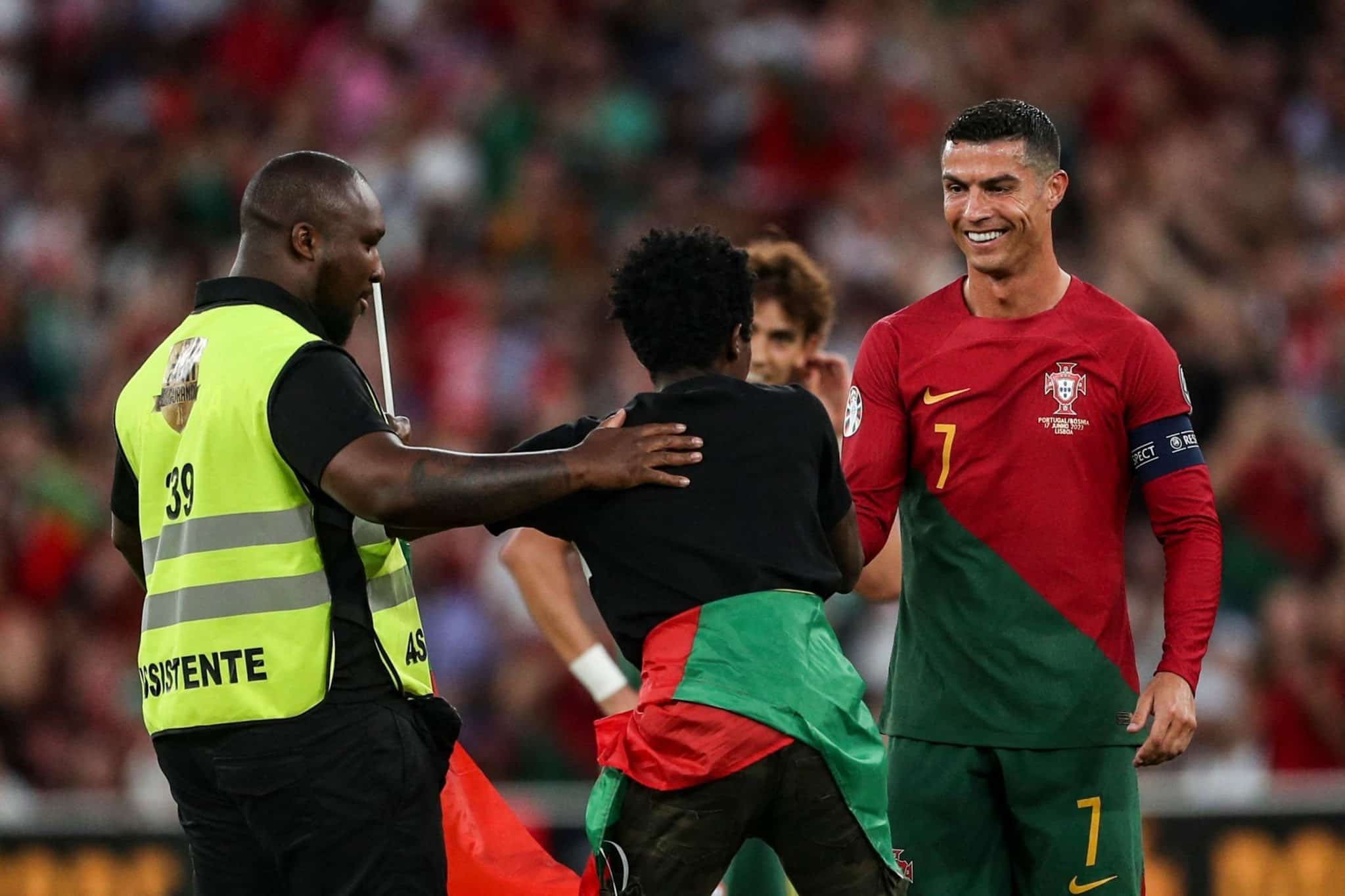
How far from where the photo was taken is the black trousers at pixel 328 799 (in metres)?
3.78

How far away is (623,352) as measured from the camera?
10203 mm

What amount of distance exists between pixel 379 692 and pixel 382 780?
0.18m

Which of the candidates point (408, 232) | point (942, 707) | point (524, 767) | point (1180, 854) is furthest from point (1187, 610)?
point (408, 232)

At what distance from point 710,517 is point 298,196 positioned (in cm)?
110

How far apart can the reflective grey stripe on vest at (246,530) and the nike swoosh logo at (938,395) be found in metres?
1.57

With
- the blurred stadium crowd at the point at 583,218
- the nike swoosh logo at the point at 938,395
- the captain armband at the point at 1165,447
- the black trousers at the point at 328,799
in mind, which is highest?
the blurred stadium crowd at the point at 583,218

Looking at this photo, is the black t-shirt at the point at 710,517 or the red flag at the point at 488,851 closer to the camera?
the black t-shirt at the point at 710,517

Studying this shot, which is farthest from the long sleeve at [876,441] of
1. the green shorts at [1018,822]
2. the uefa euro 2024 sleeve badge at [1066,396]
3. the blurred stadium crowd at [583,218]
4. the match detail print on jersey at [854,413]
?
the blurred stadium crowd at [583,218]

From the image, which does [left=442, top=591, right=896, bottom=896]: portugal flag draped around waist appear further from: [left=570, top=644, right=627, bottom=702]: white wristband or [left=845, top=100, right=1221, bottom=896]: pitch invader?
[left=570, top=644, right=627, bottom=702]: white wristband

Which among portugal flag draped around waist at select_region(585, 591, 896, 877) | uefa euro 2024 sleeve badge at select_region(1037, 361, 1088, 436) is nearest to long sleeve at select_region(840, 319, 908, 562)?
uefa euro 2024 sleeve badge at select_region(1037, 361, 1088, 436)

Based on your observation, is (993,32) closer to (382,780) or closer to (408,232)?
(408,232)

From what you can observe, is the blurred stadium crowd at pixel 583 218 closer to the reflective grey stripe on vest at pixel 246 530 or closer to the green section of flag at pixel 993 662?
the green section of flag at pixel 993 662

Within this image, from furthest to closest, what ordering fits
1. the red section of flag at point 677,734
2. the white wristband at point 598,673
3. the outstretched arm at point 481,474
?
the white wristband at point 598,673 → the red section of flag at point 677,734 → the outstretched arm at point 481,474

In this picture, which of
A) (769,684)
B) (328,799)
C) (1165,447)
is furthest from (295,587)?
(1165,447)
